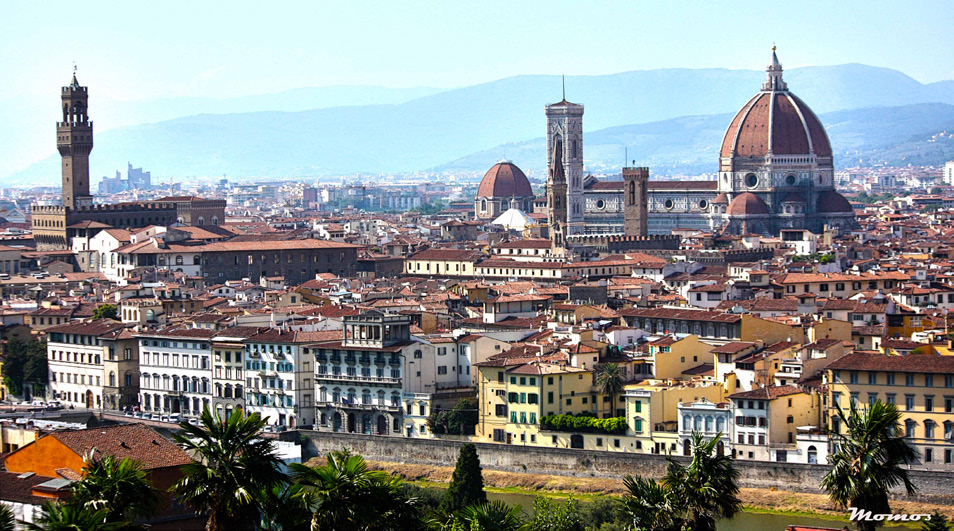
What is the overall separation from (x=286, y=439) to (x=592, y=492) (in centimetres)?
875

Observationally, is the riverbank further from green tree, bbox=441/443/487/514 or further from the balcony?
the balcony

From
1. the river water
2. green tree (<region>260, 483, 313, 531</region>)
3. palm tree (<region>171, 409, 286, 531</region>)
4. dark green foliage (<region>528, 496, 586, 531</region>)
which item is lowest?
the river water

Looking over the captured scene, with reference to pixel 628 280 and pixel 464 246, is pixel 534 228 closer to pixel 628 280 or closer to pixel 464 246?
pixel 464 246

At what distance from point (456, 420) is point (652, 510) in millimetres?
21827

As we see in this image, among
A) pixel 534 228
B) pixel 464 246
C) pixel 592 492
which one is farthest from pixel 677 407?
pixel 534 228

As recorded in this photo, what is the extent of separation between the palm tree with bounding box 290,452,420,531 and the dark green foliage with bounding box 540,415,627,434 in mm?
21605

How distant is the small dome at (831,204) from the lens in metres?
126

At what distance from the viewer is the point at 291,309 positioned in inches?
2440

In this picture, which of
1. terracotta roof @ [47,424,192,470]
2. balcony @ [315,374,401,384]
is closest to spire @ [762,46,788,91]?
balcony @ [315,374,401,384]

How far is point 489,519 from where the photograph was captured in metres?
27.1

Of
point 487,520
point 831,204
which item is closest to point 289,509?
point 487,520

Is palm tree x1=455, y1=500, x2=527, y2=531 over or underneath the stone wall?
over

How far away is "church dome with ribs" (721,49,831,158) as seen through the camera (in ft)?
427

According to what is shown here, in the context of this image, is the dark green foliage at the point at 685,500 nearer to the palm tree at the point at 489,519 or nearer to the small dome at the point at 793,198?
the palm tree at the point at 489,519
